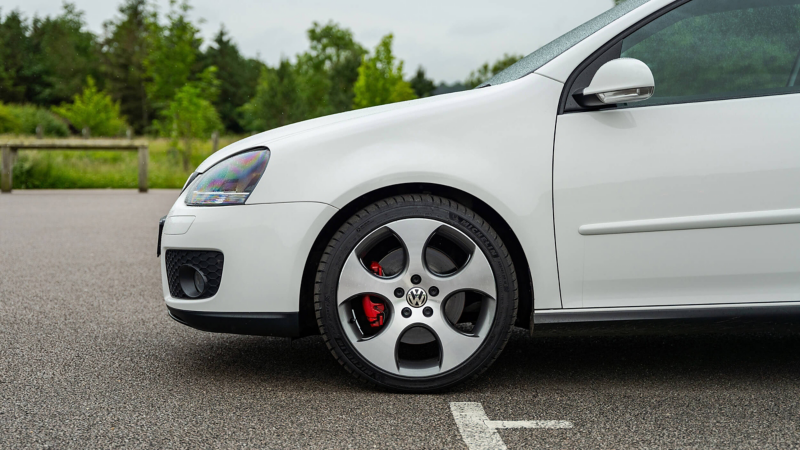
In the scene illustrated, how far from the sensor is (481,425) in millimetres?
2346

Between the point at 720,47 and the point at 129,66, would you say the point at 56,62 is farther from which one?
the point at 720,47

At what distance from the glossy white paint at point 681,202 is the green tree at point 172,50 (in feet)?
74.5

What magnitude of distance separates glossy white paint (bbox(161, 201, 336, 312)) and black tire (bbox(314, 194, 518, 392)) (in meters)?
0.10

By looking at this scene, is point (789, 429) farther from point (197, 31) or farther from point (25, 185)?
point (197, 31)

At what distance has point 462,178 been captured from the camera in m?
2.57

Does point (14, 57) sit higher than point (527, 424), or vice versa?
point (14, 57)

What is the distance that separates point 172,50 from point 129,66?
47.0 metres

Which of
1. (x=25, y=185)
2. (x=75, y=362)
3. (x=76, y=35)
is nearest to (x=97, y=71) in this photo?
(x=76, y=35)

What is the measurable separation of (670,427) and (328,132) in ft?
5.24

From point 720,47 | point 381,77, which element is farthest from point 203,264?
point 381,77

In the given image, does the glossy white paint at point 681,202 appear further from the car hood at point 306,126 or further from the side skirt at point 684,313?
the car hood at point 306,126

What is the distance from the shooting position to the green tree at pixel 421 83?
69688 millimetres

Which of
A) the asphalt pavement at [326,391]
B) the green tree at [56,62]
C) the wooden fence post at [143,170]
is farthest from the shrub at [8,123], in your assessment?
the asphalt pavement at [326,391]

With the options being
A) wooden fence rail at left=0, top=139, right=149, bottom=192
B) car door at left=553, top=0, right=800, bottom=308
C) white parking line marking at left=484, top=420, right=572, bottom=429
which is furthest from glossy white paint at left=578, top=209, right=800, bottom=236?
wooden fence rail at left=0, top=139, right=149, bottom=192
